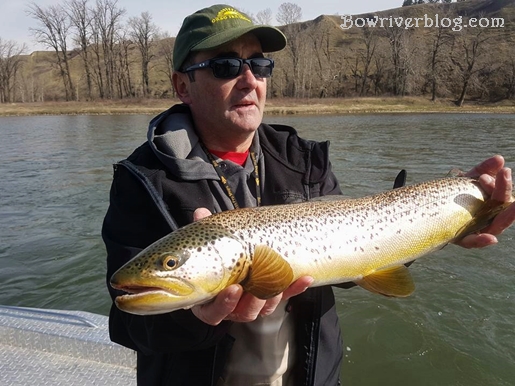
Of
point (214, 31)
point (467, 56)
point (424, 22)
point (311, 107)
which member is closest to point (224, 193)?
point (214, 31)

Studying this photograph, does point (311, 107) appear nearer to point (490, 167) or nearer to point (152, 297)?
point (490, 167)

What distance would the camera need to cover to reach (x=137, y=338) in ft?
6.77

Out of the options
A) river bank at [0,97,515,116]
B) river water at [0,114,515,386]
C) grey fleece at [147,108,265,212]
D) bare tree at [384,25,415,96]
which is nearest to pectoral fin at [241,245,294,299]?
grey fleece at [147,108,265,212]

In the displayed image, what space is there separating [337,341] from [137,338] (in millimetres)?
1132

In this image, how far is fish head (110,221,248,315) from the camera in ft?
6.00

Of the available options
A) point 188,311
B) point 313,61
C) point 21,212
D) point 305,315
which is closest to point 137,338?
point 188,311

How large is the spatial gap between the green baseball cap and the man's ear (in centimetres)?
6

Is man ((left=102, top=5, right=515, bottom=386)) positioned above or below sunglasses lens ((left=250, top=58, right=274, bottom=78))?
below

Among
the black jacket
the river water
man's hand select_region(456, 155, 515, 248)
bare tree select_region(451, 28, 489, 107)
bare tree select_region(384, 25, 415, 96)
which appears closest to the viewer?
the black jacket

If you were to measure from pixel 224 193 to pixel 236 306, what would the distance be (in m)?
0.69

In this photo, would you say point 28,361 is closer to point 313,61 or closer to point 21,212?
point 21,212

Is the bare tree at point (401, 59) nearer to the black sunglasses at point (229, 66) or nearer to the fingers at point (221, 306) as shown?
the black sunglasses at point (229, 66)

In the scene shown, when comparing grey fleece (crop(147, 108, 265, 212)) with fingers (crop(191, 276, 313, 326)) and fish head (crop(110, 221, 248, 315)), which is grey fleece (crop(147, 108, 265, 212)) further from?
fingers (crop(191, 276, 313, 326))

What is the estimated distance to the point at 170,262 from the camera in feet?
6.27
